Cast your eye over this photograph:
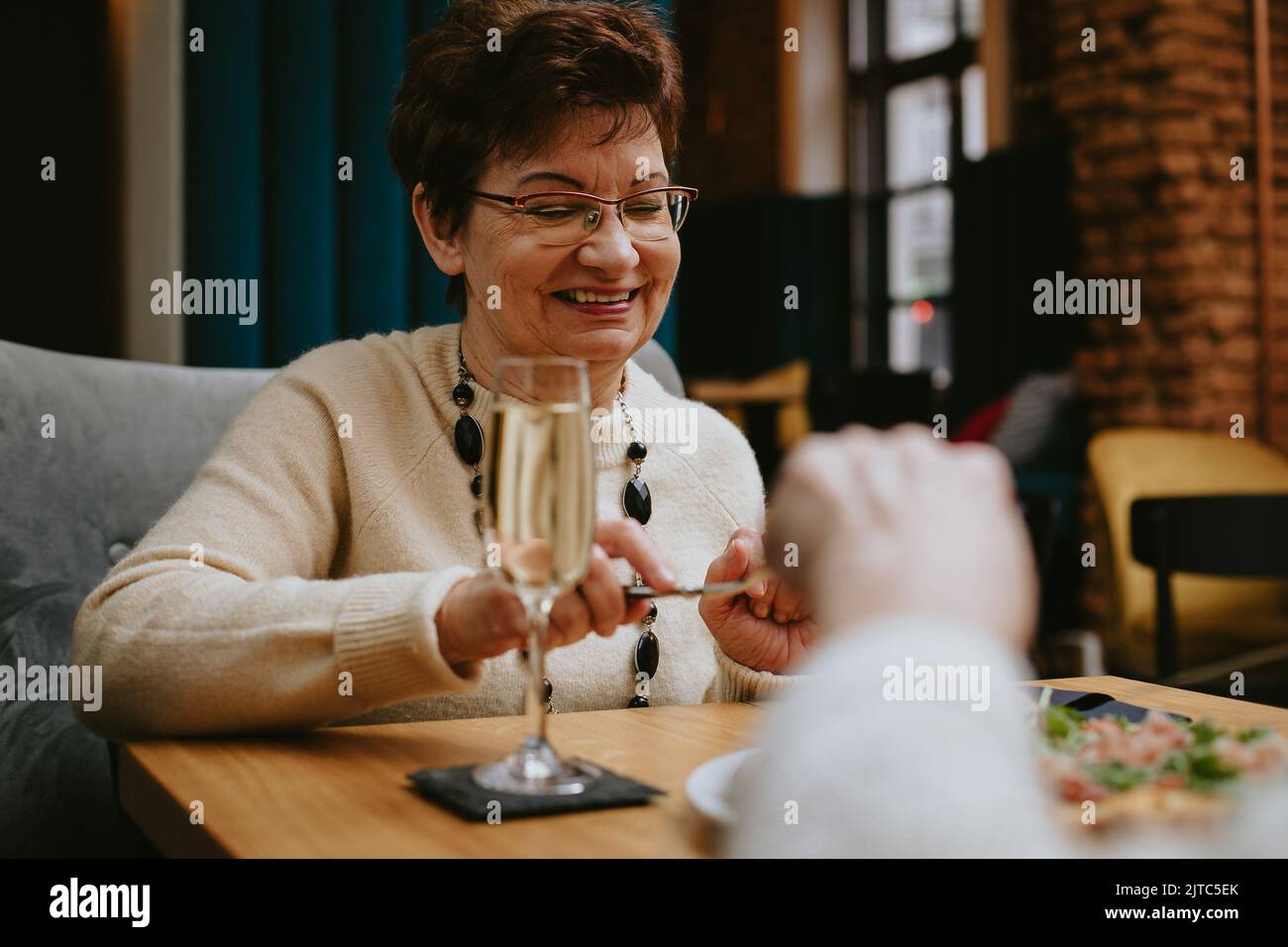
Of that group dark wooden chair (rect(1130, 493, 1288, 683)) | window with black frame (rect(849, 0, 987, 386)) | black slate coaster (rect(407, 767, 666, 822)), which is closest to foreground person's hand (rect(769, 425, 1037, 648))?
black slate coaster (rect(407, 767, 666, 822))

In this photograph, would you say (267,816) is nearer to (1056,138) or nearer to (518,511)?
(518,511)

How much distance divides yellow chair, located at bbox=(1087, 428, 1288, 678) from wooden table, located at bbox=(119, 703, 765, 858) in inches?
87.8

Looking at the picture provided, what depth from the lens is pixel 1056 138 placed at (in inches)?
206

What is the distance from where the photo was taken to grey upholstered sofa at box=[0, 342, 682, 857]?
51.2 inches

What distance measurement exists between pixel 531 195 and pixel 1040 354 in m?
4.54

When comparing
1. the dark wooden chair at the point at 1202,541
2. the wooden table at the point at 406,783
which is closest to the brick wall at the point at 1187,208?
the dark wooden chair at the point at 1202,541

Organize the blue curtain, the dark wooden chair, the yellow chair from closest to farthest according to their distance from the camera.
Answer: the blue curtain
the dark wooden chair
the yellow chair

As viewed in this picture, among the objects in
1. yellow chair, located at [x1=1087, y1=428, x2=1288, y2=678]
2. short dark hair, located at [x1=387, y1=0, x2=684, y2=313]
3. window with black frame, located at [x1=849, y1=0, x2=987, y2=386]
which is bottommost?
yellow chair, located at [x1=1087, y1=428, x2=1288, y2=678]

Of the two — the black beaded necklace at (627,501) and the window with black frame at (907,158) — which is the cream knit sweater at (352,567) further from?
the window with black frame at (907,158)

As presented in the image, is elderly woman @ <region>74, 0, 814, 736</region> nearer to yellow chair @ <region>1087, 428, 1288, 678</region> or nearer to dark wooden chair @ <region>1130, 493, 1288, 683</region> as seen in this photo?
dark wooden chair @ <region>1130, 493, 1288, 683</region>

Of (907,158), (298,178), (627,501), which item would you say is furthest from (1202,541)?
(907,158)

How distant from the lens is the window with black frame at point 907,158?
6.70 meters

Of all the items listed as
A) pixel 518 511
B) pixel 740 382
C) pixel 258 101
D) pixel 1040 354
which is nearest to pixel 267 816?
pixel 518 511

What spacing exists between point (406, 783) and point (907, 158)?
705 cm
